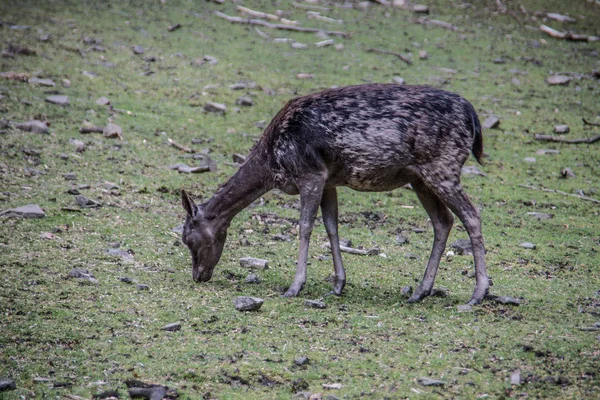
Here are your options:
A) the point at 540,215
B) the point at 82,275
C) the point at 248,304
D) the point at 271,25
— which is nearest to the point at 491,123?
the point at 540,215

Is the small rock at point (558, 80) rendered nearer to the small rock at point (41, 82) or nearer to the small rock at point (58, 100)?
the small rock at point (58, 100)

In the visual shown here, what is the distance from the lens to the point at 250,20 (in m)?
19.7

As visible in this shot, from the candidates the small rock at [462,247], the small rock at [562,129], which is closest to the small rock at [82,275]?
the small rock at [462,247]

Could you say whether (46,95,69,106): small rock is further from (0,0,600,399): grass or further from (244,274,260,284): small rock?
(244,274,260,284): small rock

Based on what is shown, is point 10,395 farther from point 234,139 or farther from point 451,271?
point 234,139

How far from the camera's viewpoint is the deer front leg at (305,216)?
845 cm

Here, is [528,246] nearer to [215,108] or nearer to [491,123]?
[491,123]

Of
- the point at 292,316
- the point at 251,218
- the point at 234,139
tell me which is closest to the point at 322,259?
the point at 251,218

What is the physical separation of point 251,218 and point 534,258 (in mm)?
3778

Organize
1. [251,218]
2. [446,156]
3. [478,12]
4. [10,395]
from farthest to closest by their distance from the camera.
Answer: [478,12]
[251,218]
[446,156]
[10,395]

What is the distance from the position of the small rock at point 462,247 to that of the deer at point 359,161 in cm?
141

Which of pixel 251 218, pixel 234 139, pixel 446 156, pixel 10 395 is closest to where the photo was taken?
pixel 10 395

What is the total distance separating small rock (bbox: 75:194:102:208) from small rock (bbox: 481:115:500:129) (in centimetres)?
759

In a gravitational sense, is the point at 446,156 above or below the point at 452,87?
above
